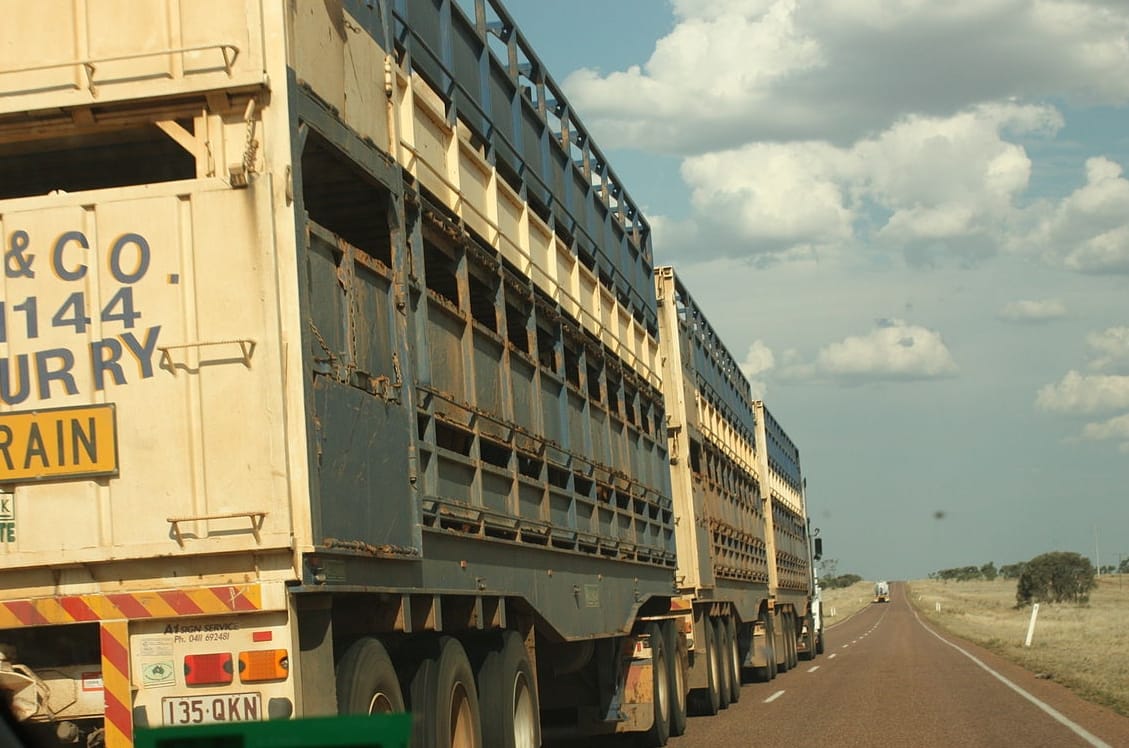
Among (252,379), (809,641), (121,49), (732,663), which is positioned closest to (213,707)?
(252,379)

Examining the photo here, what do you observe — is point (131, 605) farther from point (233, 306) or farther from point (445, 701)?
point (445, 701)

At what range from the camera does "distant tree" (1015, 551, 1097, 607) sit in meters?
92.6

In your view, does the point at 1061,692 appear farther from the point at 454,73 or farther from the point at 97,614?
the point at 97,614

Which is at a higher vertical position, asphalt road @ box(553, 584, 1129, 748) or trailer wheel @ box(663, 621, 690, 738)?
trailer wheel @ box(663, 621, 690, 738)

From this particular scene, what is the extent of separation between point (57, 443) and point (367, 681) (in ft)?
5.33

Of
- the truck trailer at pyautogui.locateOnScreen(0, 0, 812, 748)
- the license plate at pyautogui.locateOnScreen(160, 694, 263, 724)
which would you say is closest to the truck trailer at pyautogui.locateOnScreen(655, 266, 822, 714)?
the truck trailer at pyautogui.locateOnScreen(0, 0, 812, 748)

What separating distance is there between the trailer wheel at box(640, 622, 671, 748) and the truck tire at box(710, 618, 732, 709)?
149 inches

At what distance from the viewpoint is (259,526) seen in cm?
532

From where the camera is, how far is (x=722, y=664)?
1791 centimetres

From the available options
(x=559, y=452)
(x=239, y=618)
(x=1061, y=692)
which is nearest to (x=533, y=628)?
(x=559, y=452)

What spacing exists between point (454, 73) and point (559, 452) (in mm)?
2923

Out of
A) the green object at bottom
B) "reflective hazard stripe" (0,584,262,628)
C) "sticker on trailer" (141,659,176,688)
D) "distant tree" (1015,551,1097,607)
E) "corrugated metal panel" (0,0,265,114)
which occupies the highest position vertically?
"corrugated metal panel" (0,0,265,114)

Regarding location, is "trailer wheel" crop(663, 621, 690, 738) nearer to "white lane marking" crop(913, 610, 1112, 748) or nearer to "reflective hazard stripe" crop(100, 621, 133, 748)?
"white lane marking" crop(913, 610, 1112, 748)

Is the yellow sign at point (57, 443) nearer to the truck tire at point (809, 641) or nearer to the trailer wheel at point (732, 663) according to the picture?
the trailer wheel at point (732, 663)
